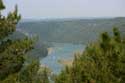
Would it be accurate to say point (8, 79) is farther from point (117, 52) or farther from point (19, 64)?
point (117, 52)

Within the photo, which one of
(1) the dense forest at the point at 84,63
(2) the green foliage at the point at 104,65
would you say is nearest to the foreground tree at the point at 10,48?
(1) the dense forest at the point at 84,63

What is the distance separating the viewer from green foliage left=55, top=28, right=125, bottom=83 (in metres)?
14.8

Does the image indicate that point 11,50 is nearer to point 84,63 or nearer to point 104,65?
point 84,63

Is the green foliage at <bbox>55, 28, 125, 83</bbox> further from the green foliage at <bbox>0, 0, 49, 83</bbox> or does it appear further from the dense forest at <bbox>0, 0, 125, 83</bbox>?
the green foliage at <bbox>0, 0, 49, 83</bbox>

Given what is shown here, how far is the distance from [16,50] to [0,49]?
698mm

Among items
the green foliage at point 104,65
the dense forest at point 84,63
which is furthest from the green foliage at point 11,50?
the green foliage at point 104,65

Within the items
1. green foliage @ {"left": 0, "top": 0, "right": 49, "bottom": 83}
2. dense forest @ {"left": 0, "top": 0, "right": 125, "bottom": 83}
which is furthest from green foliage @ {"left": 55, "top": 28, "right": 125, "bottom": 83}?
green foliage @ {"left": 0, "top": 0, "right": 49, "bottom": 83}

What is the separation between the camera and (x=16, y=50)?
15.6 metres

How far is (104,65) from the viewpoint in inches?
594

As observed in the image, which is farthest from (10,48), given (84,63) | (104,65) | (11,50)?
(104,65)


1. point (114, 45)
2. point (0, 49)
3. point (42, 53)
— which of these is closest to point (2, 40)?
point (0, 49)

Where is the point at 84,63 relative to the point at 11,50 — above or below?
below

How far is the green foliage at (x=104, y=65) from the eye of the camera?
14.8 meters

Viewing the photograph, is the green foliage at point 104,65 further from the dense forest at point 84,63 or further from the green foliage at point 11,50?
the green foliage at point 11,50
